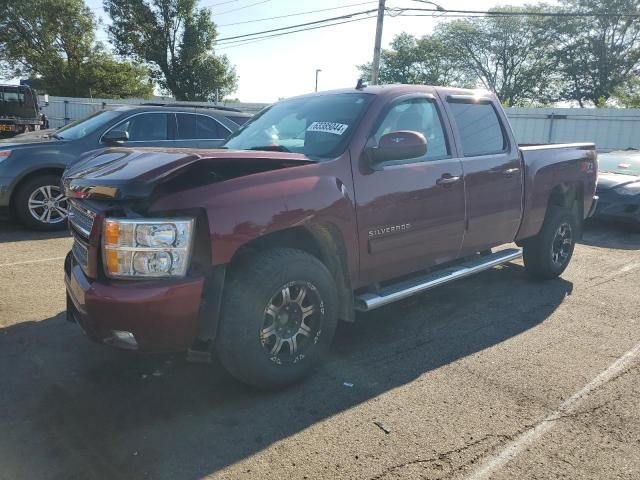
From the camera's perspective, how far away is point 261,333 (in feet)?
10.2

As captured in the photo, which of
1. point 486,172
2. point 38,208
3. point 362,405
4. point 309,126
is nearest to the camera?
point 362,405

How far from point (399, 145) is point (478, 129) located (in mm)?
1576

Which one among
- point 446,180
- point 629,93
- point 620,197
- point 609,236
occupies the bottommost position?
point 609,236

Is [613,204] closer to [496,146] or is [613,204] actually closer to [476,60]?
[496,146]

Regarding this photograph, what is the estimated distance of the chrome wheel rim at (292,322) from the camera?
319 centimetres

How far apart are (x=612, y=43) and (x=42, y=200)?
46.2 meters

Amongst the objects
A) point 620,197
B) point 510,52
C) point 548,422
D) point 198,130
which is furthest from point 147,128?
point 510,52

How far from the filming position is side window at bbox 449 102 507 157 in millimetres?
4508

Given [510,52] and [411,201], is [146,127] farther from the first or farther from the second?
[510,52]

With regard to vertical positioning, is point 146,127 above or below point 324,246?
above

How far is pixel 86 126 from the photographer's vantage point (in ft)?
26.2

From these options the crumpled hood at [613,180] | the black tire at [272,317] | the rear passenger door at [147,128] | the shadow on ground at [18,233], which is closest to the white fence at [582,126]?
the crumpled hood at [613,180]

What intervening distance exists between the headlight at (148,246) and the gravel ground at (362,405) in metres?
0.87

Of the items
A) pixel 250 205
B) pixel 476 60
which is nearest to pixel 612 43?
pixel 476 60
